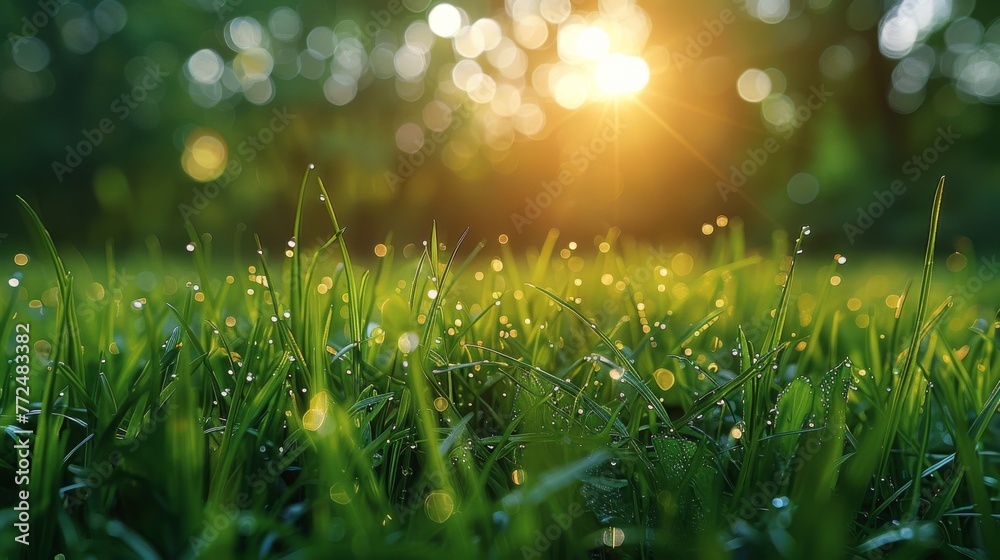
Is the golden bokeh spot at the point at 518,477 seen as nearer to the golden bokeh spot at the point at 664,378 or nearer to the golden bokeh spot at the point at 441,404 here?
the golden bokeh spot at the point at 441,404

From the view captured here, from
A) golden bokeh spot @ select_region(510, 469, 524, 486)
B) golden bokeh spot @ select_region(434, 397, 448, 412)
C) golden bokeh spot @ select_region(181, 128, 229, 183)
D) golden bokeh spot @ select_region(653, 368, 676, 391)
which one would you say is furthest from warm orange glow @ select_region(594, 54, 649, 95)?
golden bokeh spot @ select_region(510, 469, 524, 486)

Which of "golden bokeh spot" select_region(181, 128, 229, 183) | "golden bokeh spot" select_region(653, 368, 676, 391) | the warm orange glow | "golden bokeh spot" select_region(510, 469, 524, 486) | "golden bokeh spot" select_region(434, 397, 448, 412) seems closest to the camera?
"golden bokeh spot" select_region(510, 469, 524, 486)

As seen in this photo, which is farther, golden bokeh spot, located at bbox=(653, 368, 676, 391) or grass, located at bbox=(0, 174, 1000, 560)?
golden bokeh spot, located at bbox=(653, 368, 676, 391)

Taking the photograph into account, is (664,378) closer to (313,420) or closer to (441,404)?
(441,404)

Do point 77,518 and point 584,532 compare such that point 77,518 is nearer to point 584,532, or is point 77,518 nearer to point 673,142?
point 584,532

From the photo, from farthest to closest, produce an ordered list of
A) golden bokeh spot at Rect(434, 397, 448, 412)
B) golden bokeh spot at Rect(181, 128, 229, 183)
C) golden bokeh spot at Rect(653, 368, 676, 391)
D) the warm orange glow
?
1. golden bokeh spot at Rect(181, 128, 229, 183)
2. the warm orange glow
3. golden bokeh spot at Rect(653, 368, 676, 391)
4. golden bokeh spot at Rect(434, 397, 448, 412)

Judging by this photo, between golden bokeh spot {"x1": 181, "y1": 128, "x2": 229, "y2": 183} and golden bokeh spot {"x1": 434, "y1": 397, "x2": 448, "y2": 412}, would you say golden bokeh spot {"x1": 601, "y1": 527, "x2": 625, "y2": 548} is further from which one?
golden bokeh spot {"x1": 181, "y1": 128, "x2": 229, "y2": 183}

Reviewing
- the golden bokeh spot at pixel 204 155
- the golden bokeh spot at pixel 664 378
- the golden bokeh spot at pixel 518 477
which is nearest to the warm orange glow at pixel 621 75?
the golden bokeh spot at pixel 204 155

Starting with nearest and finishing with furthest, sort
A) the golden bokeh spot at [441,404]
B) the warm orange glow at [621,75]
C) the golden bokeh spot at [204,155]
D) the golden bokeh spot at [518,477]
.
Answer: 1. the golden bokeh spot at [518,477]
2. the golden bokeh spot at [441,404]
3. the warm orange glow at [621,75]
4. the golden bokeh spot at [204,155]

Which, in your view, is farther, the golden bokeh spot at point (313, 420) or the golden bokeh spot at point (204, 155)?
the golden bokeh spot at point (204, 155)

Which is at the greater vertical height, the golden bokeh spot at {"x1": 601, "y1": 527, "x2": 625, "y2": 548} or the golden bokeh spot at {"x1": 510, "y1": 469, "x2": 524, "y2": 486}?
the golden bokeh spot at {"x1": 510, "y1": 469, "x2": 524, "y2": 486}

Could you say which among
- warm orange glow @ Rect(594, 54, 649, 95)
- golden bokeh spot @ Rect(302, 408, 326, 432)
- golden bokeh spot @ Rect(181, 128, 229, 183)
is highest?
warm orange glow @ Rect(594, 54, 649, 95)

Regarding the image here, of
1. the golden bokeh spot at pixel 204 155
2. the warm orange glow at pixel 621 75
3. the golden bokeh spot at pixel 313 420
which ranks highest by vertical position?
the warm orange glow at pixel 621 75

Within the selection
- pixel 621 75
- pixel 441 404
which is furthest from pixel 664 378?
pixel 621 75
